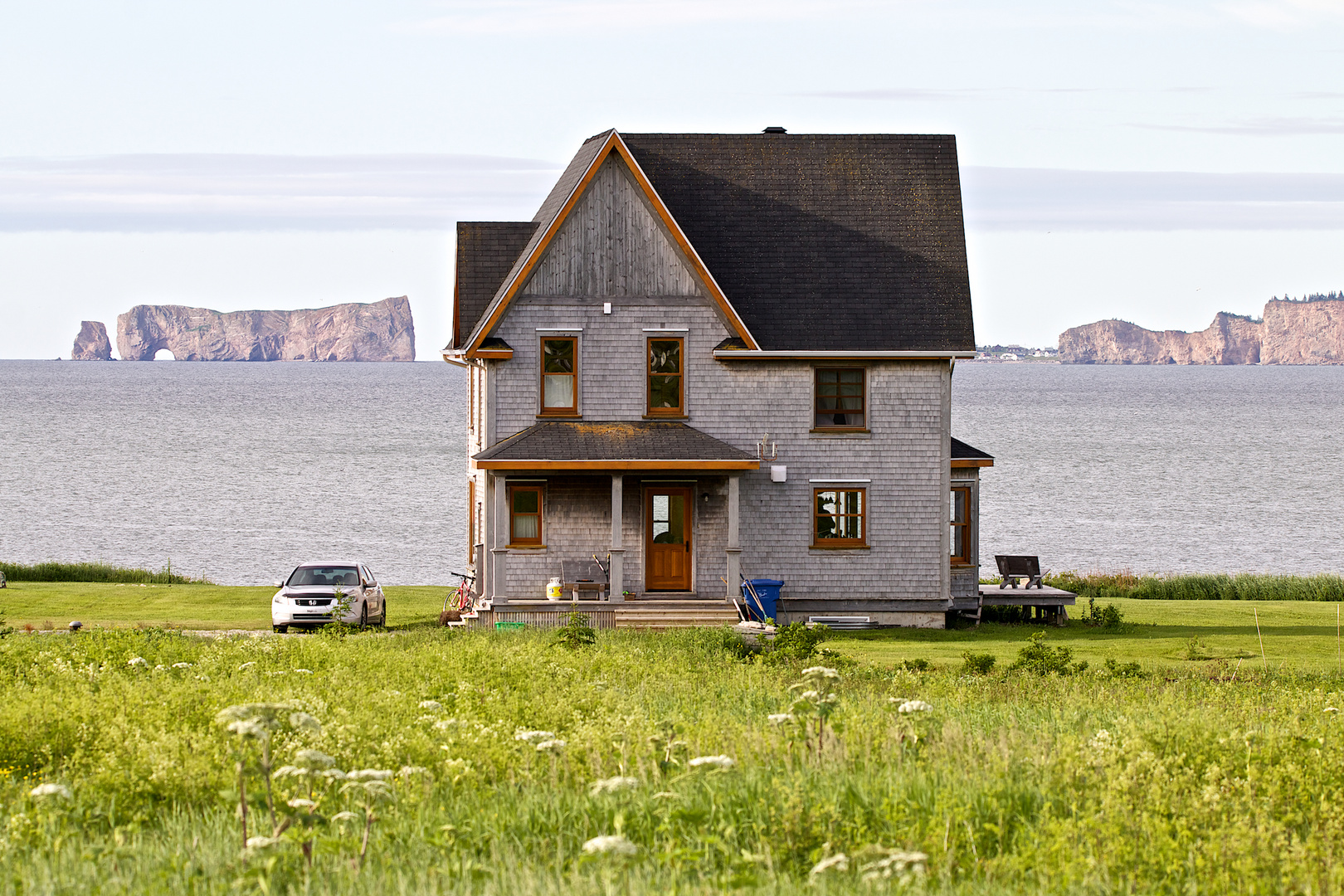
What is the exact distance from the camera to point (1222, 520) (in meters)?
71.8

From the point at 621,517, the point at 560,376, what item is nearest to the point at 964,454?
the point at 621,517

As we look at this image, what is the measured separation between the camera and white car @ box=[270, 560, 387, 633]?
27.6m

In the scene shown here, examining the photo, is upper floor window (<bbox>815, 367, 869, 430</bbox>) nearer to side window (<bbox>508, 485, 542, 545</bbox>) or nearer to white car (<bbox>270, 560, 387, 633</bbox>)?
side window (<bbox>508, 485, 542, 545</bbox>)

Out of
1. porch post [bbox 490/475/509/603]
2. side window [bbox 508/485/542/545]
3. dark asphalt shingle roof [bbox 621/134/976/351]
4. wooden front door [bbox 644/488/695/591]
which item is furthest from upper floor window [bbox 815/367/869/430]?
porch post [bbox 490/475/509/603]

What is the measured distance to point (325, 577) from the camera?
2927 centimetres

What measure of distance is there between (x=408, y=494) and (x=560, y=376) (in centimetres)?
5332

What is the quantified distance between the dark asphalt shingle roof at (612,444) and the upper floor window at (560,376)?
36cm

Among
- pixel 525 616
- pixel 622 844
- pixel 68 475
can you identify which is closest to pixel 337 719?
pixel 622 844

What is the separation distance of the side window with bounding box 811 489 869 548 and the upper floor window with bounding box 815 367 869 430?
1477 millimetres

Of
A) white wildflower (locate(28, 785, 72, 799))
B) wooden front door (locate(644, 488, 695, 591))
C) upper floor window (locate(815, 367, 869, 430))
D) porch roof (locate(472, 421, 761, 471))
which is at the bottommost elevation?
white wildflower (locate(28, 785, 72, 799))

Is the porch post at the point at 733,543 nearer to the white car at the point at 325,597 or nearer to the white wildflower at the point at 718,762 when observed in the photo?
the white car at the point at 325,597

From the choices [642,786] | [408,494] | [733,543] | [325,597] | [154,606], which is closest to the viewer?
[642,786]

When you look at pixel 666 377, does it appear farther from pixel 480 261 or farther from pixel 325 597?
pixel 325 597

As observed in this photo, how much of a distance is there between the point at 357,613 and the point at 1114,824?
20283 mm
